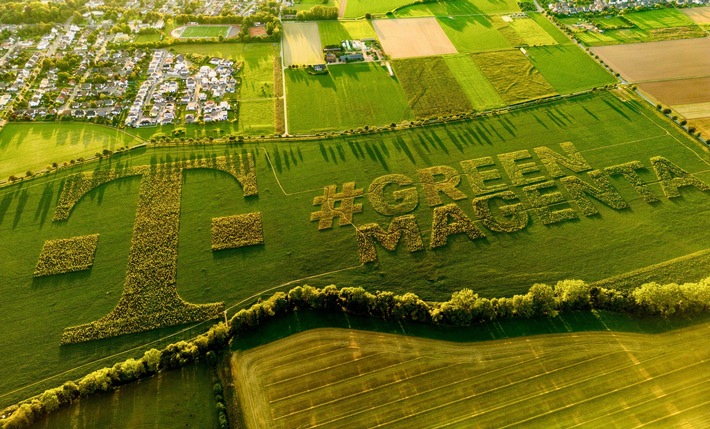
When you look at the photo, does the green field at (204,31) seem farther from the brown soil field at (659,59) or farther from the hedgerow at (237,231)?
the brown soil field at (659,59)

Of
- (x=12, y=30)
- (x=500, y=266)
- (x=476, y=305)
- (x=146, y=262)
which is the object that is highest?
(x=12, y=30)

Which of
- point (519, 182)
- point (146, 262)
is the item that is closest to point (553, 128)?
point (519, 182)

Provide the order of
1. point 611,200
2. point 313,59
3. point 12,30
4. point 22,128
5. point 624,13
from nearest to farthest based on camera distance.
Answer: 1. point 611,200
2. point 22,128
3. point 313,59
4. point 12,30
5. point 624,13

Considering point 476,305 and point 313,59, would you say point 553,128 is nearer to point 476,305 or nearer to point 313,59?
point 476,305

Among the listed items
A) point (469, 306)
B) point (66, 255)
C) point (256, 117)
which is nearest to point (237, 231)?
point (66, 255)

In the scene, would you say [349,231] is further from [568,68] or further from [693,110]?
[693,110]

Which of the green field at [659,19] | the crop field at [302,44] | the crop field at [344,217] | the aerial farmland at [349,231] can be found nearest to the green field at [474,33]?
the aerial farmland at [349,231]

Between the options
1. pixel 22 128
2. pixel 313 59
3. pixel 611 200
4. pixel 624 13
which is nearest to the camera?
pixel 611 200
